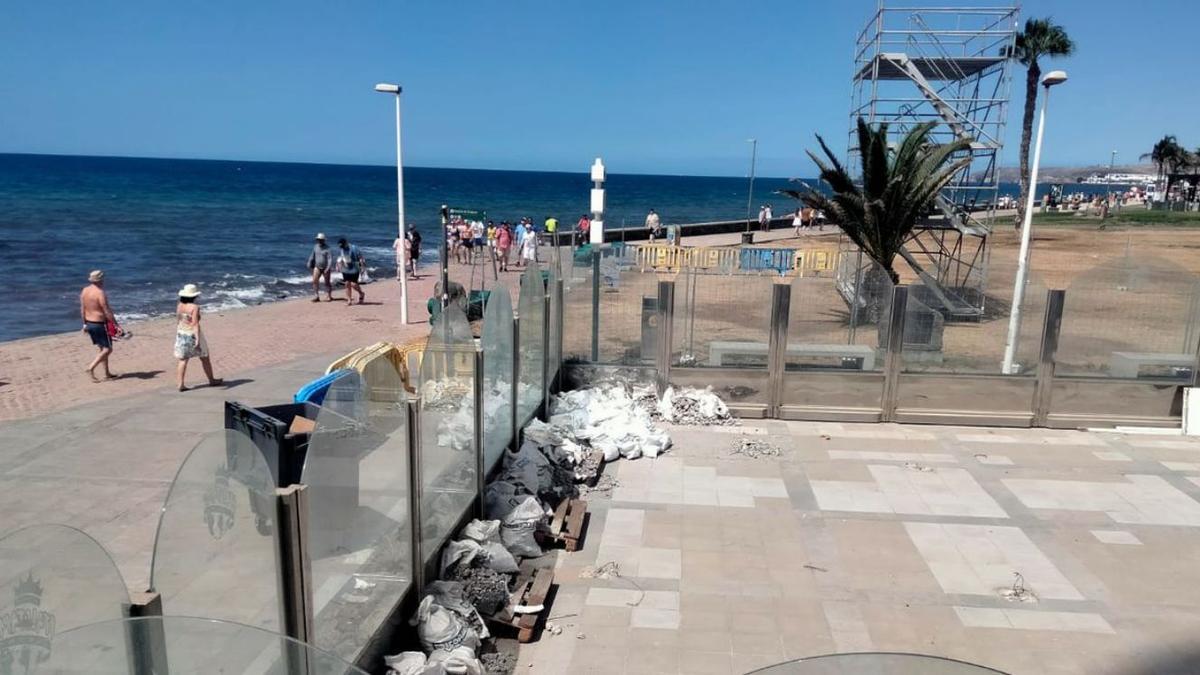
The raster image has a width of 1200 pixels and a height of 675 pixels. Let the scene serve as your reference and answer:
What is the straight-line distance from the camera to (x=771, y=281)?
35.0 ft

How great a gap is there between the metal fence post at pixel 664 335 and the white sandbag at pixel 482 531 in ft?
15.6

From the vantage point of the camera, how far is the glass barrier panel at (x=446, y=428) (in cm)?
537

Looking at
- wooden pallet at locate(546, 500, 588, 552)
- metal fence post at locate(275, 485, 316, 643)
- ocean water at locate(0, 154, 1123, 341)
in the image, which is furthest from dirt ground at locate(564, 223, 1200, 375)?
ocean water at locate(0, 154, 1123, 341)

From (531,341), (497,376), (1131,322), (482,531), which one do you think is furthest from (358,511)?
(1131,322)

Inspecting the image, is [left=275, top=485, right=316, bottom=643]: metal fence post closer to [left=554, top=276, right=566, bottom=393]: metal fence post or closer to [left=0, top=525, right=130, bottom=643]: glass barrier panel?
[left=0, top=525, right=130, bottom=643]: glass barrier panel

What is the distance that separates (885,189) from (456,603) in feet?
37.9

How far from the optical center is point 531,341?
894cm

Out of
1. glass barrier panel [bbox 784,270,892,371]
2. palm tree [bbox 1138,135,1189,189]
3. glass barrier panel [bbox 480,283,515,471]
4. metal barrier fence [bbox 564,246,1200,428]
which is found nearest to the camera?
glass barrier panel [bbox 480,283,515,471]

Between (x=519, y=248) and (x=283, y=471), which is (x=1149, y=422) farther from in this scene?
(x=519, y=248)

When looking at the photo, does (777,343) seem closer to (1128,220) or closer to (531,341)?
(531,341)

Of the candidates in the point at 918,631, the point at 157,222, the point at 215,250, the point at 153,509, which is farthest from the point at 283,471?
the point at 157,222

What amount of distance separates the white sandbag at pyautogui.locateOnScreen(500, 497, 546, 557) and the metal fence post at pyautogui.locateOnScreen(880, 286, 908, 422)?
5.56 meters

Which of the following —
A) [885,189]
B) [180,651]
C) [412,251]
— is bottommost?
[412,251]

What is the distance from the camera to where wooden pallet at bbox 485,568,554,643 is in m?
5.44
